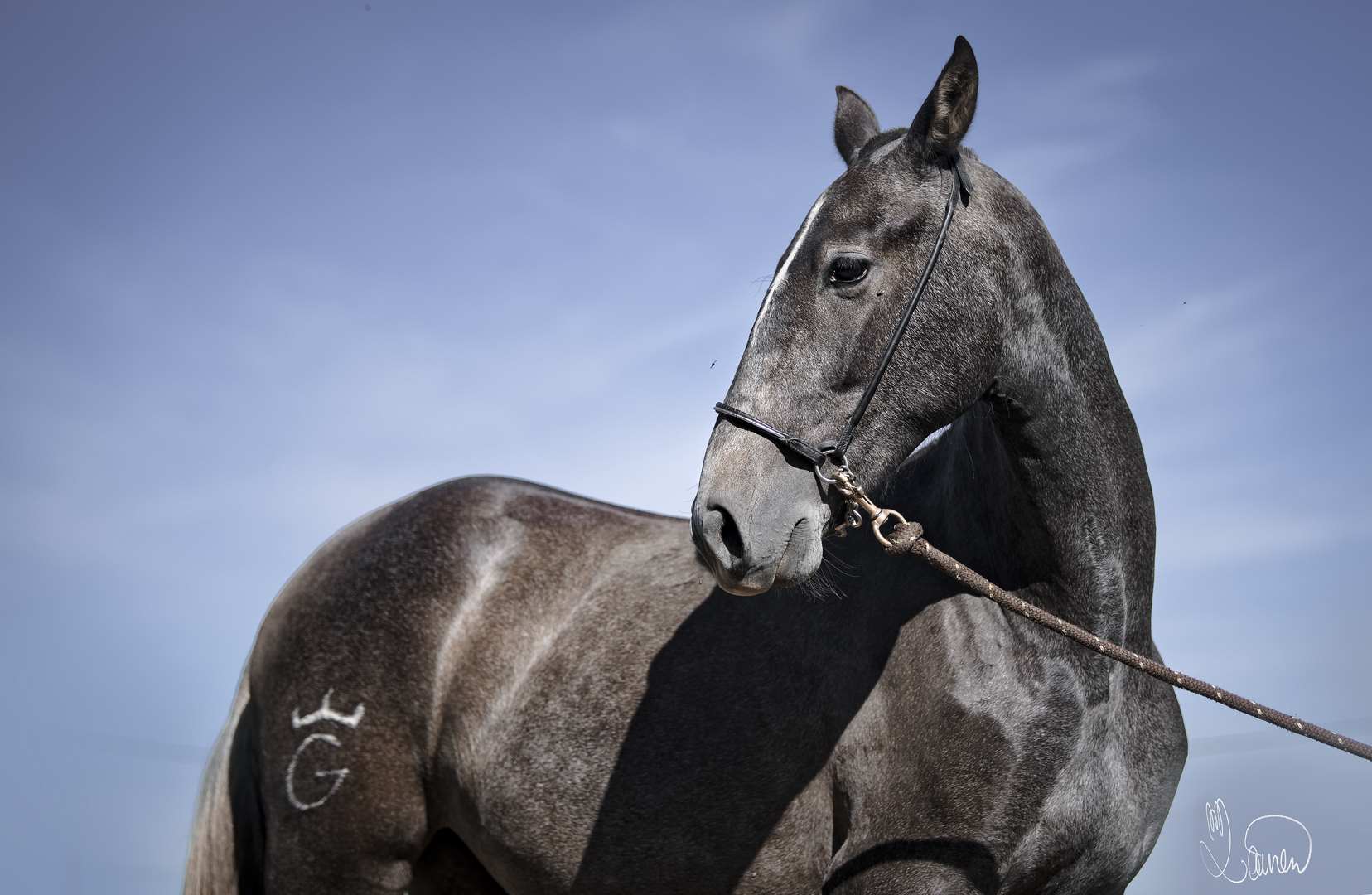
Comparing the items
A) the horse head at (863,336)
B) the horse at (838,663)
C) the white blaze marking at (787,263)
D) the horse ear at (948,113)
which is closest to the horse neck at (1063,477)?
the horse at (838,663)

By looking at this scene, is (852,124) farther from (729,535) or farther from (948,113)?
(729,535)

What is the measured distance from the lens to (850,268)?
2785mm

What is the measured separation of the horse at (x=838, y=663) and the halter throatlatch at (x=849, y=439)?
0.09ft

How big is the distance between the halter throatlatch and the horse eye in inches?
5.6

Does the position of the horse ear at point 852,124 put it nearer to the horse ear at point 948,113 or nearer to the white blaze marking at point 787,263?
the horse ear at point 948,113

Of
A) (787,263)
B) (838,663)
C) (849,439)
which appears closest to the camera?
(849,439)

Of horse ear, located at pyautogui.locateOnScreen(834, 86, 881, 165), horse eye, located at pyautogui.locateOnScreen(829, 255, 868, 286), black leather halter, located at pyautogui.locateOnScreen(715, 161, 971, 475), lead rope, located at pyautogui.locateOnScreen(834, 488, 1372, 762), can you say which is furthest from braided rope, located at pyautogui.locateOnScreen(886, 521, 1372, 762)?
horse ear, located at pyautogui.locateOnScreen(834, 86, 881, 165)

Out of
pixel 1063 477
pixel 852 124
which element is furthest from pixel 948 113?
pixel 1063 477

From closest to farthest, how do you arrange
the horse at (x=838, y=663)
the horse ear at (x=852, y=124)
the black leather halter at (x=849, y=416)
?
1. the black leather halter at (x=849, y=416)
2. the horse at (x=838, y=663)
3. the horse ear at (x=852, y=124)

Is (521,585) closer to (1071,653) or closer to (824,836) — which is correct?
(824,836)

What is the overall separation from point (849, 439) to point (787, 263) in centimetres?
52

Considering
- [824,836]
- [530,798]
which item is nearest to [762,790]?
[824,836]

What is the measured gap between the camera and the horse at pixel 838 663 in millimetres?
2770

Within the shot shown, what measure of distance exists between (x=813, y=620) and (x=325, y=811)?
1.98 meters
